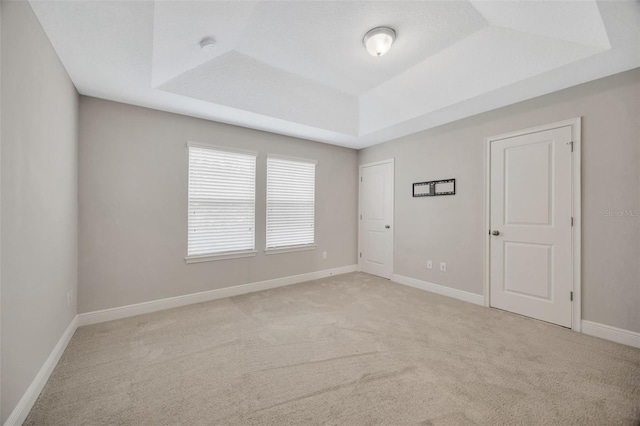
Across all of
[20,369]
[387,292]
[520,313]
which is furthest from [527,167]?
[20,369]

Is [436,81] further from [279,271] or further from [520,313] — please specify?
[279,271]

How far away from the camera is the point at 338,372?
6.85 feet

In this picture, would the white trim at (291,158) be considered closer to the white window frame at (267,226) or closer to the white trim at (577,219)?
the white window frame at (267,226)

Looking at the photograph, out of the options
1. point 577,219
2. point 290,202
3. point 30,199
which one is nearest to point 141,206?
point 30,199

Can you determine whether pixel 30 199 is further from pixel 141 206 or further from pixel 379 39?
pixel 379 39

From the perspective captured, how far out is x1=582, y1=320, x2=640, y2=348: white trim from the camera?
2.46m

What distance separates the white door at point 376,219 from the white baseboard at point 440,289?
27cm

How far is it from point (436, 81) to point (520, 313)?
2923 mm

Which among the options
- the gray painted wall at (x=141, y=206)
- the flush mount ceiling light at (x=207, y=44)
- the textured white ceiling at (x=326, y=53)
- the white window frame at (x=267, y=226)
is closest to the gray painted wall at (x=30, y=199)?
the textured white ceiling at (x=326, y=53)

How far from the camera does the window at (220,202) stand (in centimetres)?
365

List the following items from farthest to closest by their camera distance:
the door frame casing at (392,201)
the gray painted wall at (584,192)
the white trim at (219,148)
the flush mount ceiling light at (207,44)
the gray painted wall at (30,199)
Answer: the door frame casing at (392,201), the white trim at (219,148), the gray painted wall at (584,192), the flush mount ceiling light at (207,44), the gray painted wall at (30,199)

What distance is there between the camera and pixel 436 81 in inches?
124

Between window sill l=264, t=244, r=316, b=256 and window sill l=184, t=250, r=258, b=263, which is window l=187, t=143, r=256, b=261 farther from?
window sill l=264, t=244, r=316, b=256

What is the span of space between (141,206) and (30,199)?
1.52 m
